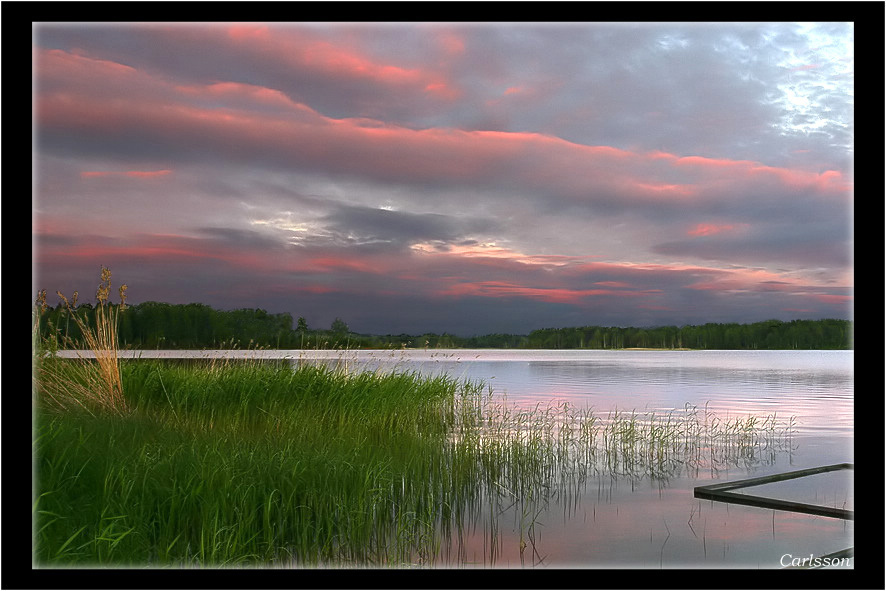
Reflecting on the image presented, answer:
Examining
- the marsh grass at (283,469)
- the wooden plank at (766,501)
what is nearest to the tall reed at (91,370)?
the marsh grass at (283,469)

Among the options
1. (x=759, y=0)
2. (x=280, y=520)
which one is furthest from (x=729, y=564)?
(x=759, y=0)

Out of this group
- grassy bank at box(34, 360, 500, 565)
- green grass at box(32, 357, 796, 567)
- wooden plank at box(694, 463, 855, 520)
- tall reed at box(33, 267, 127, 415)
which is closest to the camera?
grassy bank at box(34, 360, 500, 565)

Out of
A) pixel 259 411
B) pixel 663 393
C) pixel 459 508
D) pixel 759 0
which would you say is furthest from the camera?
pixel 663 393

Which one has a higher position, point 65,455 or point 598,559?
point 65,455

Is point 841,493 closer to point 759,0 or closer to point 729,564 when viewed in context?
point 729,564

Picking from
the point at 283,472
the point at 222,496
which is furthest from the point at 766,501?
the point at 222,496

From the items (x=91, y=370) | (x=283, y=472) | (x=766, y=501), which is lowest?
(x=766, y=501)

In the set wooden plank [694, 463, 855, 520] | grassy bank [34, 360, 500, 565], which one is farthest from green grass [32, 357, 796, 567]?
wooden plank [694, 463, 855, 520]

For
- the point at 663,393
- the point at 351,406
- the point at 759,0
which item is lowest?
the point at 663,393

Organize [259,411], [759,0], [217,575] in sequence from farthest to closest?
[259,411] < [759,0] < [217,575]

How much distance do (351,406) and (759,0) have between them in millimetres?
9064

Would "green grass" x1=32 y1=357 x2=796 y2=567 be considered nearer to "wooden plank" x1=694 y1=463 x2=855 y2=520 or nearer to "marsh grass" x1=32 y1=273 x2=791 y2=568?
"marsh grass" x1=32 y1=273 x2=791 y2=568

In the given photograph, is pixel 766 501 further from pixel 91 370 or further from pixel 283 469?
pixel 91 370

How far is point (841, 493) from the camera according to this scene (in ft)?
28.8
